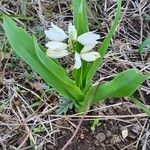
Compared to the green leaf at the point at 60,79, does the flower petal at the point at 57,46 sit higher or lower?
higher

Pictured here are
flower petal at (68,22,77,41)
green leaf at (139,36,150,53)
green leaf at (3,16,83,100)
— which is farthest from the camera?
green leaf at (139,36,150,53)

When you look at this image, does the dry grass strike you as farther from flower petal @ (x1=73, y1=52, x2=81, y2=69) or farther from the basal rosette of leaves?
flower petal @ (x1=73, y1=52, x2=81, y2=69)

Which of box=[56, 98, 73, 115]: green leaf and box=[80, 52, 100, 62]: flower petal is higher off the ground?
box=[80, 52, 100, 62]: flower petal

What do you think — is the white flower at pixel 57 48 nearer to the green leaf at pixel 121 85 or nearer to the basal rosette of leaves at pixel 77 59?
the basal rosette of leaves at pixel 77 59

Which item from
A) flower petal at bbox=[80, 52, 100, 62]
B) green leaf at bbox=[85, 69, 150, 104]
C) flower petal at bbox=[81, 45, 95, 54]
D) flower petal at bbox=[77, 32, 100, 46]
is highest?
flower petal at bbox=[77, 32, 100, 46]

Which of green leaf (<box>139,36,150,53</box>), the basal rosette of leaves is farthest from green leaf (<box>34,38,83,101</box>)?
green leaf (<box>139,36,150,53</box>)

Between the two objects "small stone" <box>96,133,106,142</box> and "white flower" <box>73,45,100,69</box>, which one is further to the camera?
"small stone" <box>96,133,106,142</box>

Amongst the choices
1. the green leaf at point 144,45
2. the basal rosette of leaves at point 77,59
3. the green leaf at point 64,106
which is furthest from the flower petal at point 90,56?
the green leaf at point 144,45
